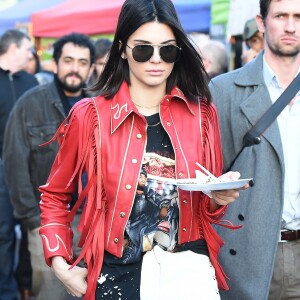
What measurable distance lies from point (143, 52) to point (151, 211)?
716 millimetres

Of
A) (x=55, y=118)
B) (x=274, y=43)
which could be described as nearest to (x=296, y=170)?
(x=274, y=43)

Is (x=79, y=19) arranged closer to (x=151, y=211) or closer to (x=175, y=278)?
(x=151, y=211)

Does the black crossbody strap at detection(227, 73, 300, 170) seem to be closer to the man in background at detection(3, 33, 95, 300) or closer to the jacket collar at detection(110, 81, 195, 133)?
the jacket collar at detection(110, 81, 195, 133)

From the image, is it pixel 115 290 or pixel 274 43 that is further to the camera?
pixel 274 43

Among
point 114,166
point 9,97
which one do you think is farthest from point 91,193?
point 9,97

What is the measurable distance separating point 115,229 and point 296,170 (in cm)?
127

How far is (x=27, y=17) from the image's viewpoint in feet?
54.0

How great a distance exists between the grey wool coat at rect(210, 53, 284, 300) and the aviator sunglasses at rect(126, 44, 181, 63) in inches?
36.4

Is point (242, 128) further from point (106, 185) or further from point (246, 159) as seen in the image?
point (106, 185)

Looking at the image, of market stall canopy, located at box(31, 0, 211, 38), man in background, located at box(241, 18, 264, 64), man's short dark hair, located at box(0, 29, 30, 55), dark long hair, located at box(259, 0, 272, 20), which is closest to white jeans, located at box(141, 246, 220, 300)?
dark long hair, located at box(259, 0, 272, 20)

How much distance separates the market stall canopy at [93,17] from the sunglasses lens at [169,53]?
8062 mm

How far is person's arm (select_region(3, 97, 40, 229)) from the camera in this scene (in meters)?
6.31

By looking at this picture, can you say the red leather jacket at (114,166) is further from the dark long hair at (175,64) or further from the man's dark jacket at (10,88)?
the man's dark jacket at (10,88)

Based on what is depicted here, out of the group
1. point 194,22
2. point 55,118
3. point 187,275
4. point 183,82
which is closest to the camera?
point 187,275
